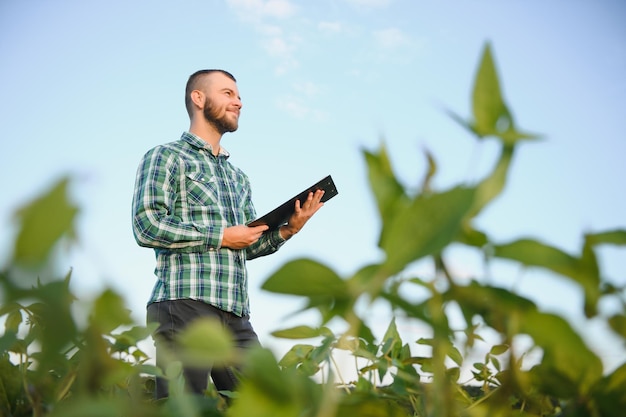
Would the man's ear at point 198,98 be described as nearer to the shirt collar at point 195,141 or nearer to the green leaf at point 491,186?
the shirt collar at point 195,141

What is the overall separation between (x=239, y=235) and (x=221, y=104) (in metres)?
0.90

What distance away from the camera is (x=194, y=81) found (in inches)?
119

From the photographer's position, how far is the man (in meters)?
2.17

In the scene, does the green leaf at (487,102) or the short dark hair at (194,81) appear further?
the short dark hair at (194,81)

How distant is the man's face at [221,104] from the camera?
282 cm

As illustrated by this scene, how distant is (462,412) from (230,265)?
2144 millimetres

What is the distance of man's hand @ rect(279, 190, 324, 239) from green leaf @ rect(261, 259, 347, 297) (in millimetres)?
2018

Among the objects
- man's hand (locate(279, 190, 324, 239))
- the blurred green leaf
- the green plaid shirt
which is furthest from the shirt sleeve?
the blurred green leaf

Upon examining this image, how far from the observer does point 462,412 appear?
25cm

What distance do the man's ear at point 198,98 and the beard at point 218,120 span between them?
37 millimetres

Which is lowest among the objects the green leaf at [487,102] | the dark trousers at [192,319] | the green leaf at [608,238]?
the dark trousers at [192,319]

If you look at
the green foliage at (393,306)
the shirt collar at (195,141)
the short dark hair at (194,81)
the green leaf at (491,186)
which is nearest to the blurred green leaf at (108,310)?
the green foliage at (393,306)

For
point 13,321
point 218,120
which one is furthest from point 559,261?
point 218,120

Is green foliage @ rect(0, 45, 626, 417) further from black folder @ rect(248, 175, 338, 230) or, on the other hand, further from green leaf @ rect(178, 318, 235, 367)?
black folder @ rect(248, 175, 338, 230)
